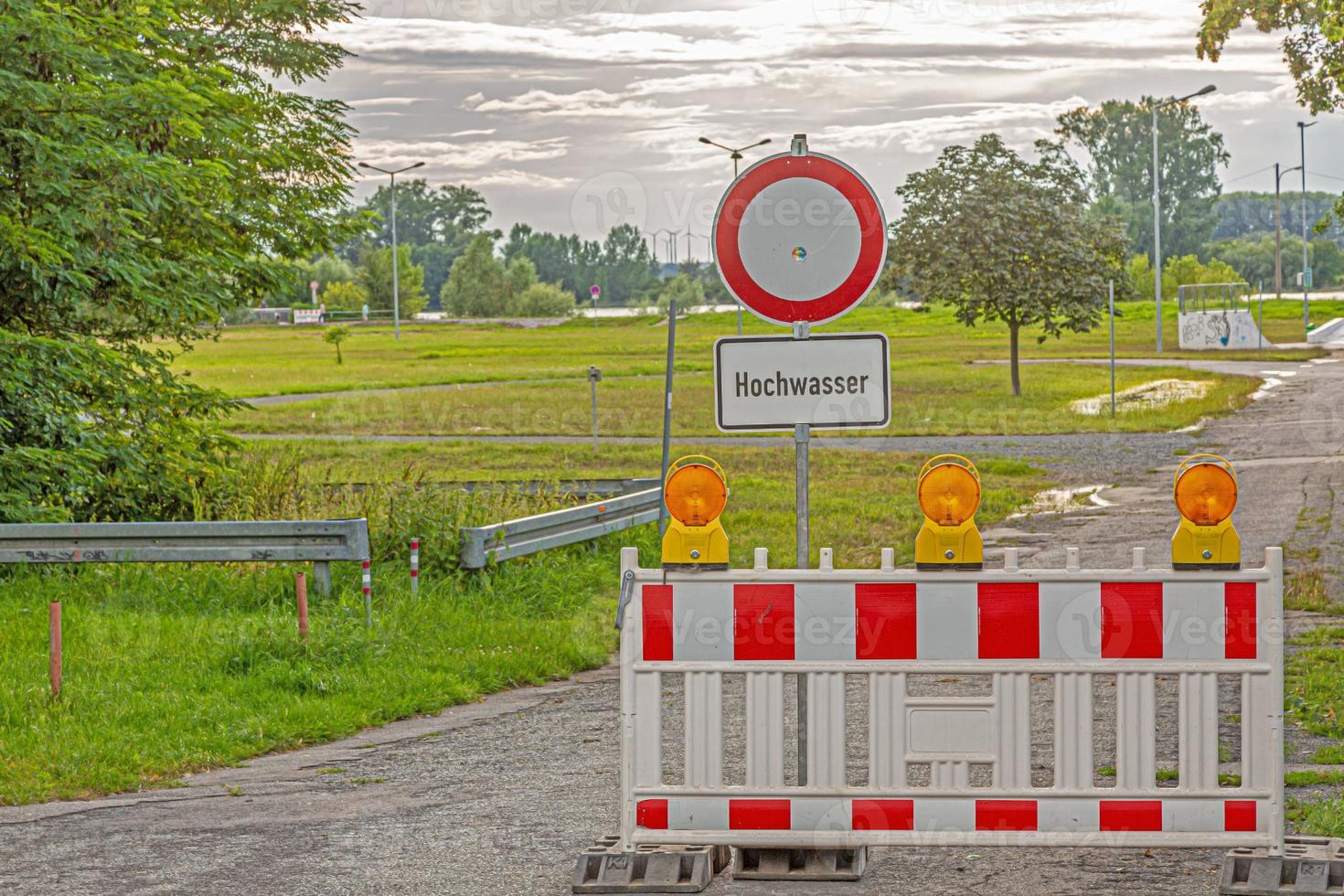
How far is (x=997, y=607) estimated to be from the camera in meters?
4.98

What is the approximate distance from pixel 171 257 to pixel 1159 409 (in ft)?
76.6

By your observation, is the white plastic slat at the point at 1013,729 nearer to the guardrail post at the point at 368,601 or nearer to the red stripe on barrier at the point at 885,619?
the red stripe on barrier at the point at 885,619

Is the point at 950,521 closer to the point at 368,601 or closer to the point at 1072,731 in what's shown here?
the point at 1072,731

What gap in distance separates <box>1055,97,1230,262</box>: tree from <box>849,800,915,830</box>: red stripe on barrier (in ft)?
461

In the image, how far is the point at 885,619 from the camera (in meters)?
5.03

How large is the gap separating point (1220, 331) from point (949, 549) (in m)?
63.0

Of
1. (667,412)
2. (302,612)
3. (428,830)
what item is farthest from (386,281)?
(428,830)

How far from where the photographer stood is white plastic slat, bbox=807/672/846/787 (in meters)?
5.08

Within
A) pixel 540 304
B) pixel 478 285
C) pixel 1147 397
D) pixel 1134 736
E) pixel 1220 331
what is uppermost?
pixel 478 285

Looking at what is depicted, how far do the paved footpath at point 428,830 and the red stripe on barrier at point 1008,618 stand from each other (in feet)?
2.64

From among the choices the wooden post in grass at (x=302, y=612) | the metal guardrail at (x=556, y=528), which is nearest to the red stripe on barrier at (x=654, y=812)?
the wooden post in grass at (x=302, y=612)

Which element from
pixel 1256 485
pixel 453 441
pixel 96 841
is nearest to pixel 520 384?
pixel 453 441

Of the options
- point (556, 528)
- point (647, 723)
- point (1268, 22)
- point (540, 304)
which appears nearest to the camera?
point (647, 723)

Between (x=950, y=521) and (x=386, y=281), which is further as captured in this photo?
(x=386, y=281)
